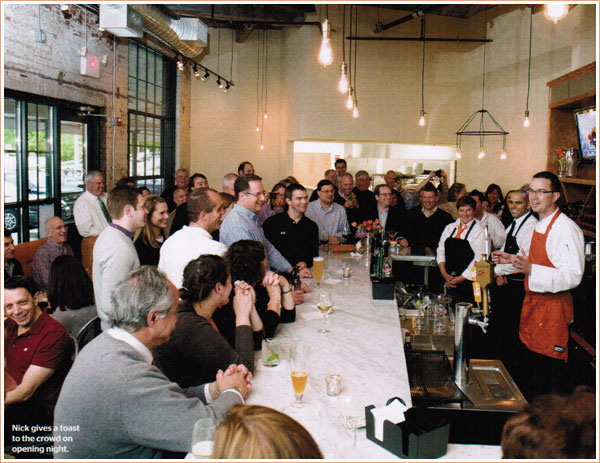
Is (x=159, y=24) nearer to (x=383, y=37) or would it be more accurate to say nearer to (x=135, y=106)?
(x=135, y=106)

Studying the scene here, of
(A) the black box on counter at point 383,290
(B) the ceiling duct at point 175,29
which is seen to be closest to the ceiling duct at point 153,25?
(B) the ceiling duct at point 175,29

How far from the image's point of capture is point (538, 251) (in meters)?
3.56

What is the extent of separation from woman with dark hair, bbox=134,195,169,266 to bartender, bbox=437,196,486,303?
2694mm

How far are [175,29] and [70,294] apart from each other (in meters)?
4.74

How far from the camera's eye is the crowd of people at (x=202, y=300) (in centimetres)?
167

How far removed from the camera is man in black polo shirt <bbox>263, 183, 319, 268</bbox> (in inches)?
192

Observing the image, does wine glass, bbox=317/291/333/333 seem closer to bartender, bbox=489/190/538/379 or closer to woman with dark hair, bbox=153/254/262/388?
woman with dark hair, bbox=153/254/262/388

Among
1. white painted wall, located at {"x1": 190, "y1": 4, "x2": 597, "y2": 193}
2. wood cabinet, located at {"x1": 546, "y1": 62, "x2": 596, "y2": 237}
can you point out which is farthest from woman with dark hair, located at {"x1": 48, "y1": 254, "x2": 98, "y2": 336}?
white painted wall, located at {"x1": 190, "y1": 4, "x2": 597, "y2": 193}

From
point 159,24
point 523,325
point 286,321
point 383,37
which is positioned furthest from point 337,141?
point 286,321

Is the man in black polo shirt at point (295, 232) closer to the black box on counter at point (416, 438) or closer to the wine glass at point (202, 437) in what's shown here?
the black box on counter at point (416, 438)

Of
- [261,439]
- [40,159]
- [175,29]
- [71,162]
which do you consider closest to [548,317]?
[261,439]

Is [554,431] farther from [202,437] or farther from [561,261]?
[561,261]

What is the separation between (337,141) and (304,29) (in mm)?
2133

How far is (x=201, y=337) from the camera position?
7.13 ft
